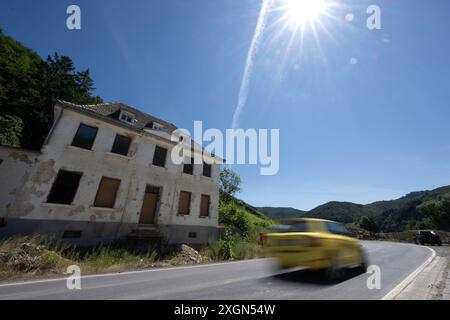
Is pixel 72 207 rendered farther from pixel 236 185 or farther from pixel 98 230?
pixel 236 185

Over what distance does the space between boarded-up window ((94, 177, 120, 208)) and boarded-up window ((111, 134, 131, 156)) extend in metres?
1.98

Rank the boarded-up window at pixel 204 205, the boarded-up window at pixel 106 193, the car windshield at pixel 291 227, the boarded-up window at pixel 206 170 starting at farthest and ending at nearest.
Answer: the boarded-up window at pixel 206 170, the boarded-up window at pixel 204 205, the boarded-up window at pixel 106 193, the car windshield at pixel 291 227

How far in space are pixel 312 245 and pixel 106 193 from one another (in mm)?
13006

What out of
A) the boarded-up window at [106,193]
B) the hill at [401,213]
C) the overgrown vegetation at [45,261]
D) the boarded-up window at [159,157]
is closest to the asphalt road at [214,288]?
the overgrown vegetation at [45,261]

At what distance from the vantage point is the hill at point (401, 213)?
71750 mm

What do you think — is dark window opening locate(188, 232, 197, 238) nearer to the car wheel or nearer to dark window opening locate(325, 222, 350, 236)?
dark window opening locate(325, 222, 350, 236)

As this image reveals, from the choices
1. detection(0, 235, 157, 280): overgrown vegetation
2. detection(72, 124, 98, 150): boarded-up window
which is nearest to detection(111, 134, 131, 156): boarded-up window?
detection(72, 124, 98, 150): boarded-up window

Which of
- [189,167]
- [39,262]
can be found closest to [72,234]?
[39,262]

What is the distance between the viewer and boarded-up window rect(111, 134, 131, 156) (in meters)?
16.1

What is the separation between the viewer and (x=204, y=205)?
20.5 meters

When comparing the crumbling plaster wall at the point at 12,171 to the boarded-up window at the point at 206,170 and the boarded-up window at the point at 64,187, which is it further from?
the boarded-up window at the point at 206,170

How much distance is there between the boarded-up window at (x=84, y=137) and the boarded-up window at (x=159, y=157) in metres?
4.34

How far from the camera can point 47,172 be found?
1302 centimetres
